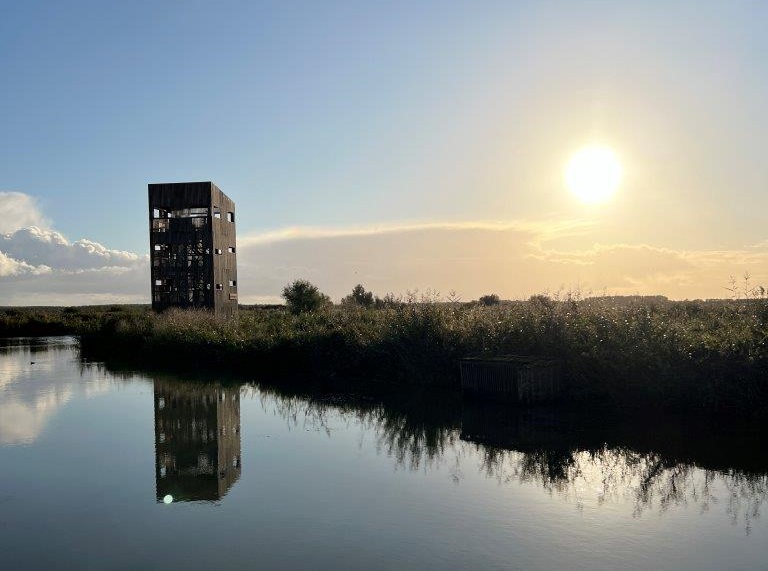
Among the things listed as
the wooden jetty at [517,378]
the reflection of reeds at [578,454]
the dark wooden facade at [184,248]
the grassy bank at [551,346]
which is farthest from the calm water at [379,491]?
the dark wooden facade at [184,248]

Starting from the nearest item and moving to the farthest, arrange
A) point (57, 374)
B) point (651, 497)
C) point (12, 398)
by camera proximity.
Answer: point (651, 497)
point (12, 398)
point (57, 374)

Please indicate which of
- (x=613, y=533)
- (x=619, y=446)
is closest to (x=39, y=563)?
(x=613, y=533)

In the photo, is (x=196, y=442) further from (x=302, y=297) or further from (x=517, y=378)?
(x=302, y=297)

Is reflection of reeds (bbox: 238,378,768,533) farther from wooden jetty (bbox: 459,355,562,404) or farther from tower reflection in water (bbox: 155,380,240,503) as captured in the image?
tower reflection in water (bbox: 155,380,240,503)

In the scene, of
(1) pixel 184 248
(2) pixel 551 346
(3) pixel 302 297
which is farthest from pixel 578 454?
(3) pixel 302 297

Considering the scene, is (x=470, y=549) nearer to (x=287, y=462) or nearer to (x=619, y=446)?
(x=287, y=462)

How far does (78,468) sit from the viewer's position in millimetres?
10961

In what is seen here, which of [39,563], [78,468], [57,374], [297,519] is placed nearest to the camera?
[39,563]

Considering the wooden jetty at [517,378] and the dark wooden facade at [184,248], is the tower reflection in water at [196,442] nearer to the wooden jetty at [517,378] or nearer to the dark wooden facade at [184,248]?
the wooden jetty at [517,378]

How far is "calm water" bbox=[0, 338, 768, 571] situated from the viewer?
7.03 m

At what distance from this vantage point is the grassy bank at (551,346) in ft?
44.8

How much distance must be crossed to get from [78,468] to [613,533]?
8.47m

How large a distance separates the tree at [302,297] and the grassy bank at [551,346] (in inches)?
870

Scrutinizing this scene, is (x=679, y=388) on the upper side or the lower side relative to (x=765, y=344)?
lower
